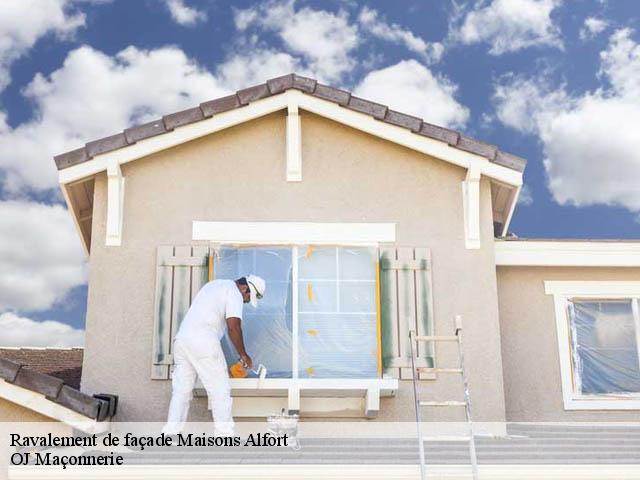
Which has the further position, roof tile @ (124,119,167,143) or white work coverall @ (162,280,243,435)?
roof tile @ (124,119,167,143)

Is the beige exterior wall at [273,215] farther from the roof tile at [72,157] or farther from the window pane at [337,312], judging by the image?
the window pane at [337,312]

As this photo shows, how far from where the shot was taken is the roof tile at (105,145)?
930 cm

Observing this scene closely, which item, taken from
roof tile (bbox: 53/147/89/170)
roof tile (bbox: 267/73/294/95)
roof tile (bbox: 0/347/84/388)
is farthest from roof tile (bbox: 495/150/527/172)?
roof tile (bbox: 0/347/84/388)

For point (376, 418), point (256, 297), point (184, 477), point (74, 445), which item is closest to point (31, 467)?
point (74, 445)

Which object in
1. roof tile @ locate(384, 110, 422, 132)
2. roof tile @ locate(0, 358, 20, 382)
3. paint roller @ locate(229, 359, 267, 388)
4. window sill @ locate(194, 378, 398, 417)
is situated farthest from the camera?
roof tile @ locate(384, 110, 422, 132)

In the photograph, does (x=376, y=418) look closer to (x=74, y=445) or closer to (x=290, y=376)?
(x=290, y=376)

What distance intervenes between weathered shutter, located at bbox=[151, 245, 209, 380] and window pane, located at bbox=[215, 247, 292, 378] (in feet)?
0.76

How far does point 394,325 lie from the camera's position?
904 cm

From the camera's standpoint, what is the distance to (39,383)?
25.4ft

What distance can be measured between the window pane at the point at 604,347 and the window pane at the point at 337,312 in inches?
101

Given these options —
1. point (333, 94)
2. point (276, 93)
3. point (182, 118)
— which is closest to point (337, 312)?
point (333, 94)

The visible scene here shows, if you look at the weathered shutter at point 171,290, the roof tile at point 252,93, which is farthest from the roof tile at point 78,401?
the roof tile at point 252,93

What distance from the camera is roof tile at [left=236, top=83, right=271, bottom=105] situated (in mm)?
9461

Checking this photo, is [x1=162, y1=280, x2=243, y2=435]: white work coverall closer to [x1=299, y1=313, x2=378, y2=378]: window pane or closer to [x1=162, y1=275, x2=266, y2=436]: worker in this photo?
[x1=162, y1=275, x2=266, y2=436]: worker
